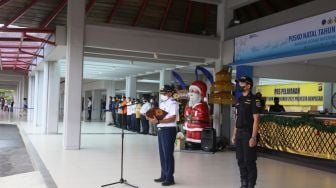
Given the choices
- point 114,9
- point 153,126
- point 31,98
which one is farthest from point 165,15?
point 31,98

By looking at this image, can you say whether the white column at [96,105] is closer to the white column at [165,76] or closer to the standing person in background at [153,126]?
the standing person in background at [153,126]

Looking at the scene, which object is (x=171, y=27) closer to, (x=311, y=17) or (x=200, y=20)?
(x=200, y=20)

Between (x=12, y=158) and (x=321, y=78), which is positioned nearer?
(x=12, y=158)

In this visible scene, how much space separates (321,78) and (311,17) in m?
6.65

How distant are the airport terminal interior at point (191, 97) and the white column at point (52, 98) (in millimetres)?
41

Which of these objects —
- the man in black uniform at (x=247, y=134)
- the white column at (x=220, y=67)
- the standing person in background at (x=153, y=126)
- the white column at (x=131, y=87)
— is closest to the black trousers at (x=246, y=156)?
the man in black uniform at (x=247, y=134)

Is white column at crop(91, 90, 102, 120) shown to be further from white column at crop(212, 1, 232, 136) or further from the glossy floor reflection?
the glossy floor reflection

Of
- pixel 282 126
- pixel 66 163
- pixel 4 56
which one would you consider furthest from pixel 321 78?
pixel 4 56

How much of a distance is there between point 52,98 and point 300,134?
999 centimetres

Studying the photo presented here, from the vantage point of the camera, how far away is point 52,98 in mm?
15984

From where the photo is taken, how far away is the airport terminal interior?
6.93 m

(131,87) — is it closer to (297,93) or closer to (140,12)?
(140,12)

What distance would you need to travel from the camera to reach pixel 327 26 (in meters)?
8.70

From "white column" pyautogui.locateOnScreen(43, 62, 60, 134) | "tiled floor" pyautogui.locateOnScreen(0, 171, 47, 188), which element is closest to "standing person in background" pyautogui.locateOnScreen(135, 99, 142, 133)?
"white column" pyautogui.locateOnScreen(43, 62, 60, 134)
